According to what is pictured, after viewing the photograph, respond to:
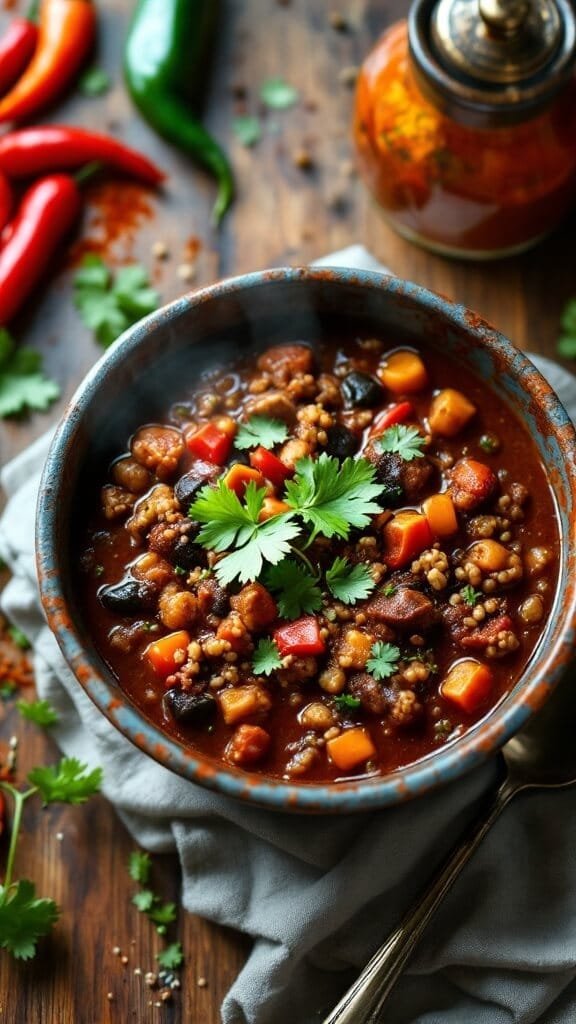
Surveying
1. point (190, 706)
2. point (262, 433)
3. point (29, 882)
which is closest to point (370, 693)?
point (190, 706)

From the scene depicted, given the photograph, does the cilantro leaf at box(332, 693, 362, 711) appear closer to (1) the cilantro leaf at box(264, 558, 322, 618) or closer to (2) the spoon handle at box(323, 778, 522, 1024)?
(1) the cilantro leaf at box(264, 558, 322, 618)

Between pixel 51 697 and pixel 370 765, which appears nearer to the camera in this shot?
pixel 370 765

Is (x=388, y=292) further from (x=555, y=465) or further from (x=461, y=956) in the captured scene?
(x=461, y=956)

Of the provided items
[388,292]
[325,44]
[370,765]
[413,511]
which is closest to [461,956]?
A: [370,765]

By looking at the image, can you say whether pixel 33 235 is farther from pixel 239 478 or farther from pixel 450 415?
pixel 450 415

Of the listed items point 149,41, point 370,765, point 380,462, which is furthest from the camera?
point 149,41

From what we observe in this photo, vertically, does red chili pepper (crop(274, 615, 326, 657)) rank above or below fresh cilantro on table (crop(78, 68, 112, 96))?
below

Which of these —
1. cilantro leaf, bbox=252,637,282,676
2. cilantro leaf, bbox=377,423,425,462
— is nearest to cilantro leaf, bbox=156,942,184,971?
cilantro leaf, bbox=252,637,282,676
